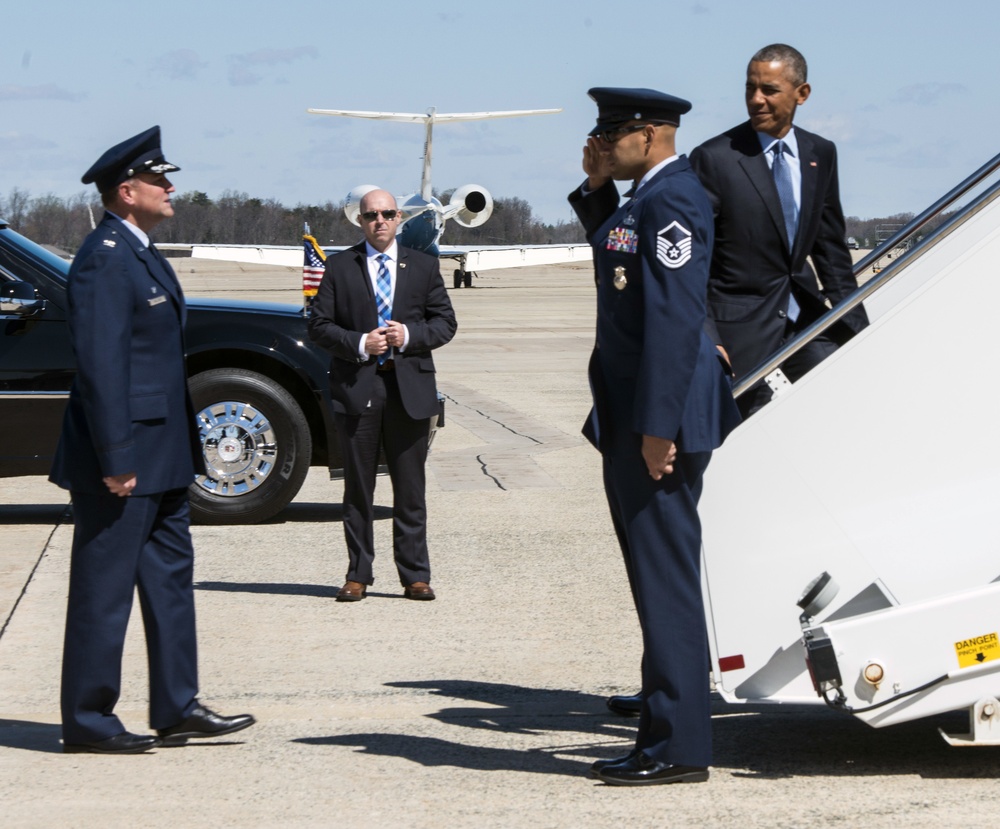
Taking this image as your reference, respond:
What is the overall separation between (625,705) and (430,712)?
63 centimetres

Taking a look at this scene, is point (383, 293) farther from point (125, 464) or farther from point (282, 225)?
point (282, 225)

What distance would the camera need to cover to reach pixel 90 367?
14.2 feet

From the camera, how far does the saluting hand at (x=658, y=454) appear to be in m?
3.89

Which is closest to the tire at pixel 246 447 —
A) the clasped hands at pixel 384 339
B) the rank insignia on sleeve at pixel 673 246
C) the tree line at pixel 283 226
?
the clasped hands at pixel 384 339

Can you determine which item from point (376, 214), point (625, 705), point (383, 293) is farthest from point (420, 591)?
point (625, 705)

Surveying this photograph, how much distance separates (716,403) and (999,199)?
0.90 meters

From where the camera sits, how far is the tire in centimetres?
863

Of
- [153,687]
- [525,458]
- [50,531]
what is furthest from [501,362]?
[153,687]

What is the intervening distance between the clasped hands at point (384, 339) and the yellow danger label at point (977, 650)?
3427mm

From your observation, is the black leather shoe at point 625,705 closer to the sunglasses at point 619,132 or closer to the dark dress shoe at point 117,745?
the dark dress shoe at point 117,745

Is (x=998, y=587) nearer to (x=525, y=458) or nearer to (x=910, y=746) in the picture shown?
(x=910, y=746)

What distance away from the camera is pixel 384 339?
676 centimetres

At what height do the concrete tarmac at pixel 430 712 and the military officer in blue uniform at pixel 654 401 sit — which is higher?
the military officer in blue uniform at pixel 654 401

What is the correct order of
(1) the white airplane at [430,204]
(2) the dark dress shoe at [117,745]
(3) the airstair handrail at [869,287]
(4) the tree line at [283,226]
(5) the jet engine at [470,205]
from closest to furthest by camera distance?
1. (3) the airstair handrail at [869,287]
2. (2) the dark dress shoe at [117,745]
3. (1) the white airplane at [430,204]
4. (5) the jet engine at [470,205]
5. (4) the tree line at [283,226]
